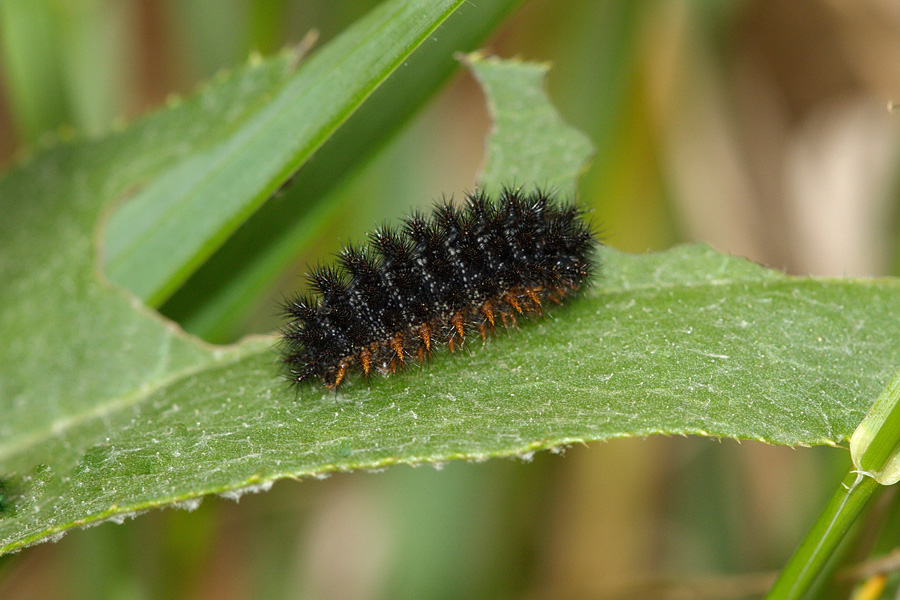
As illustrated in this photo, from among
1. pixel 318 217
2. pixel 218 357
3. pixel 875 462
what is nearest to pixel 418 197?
pixel 318 217

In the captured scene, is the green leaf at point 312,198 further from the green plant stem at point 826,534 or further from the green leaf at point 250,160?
the green plant stem at point 826,534

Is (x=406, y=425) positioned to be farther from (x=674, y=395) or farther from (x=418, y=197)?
(x=418, y=197)

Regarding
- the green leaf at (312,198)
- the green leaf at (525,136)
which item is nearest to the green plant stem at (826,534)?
the green leaf at (525,136)

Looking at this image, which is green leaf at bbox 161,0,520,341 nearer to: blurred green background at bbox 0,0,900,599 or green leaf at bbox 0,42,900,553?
green leaf at bbox 0,42,900,553

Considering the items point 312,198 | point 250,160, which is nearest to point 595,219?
point 312,198

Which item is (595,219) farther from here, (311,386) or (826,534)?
(826,534)

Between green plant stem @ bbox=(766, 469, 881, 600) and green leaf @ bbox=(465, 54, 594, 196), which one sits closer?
green plant stem @ bbox=(766, 469, 881, 600)

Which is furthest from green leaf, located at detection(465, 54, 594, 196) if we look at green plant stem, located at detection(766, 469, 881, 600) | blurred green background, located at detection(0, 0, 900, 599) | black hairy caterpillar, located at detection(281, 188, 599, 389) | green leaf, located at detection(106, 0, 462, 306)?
green plant stem, located at detection(766, 469, 881, 600)
